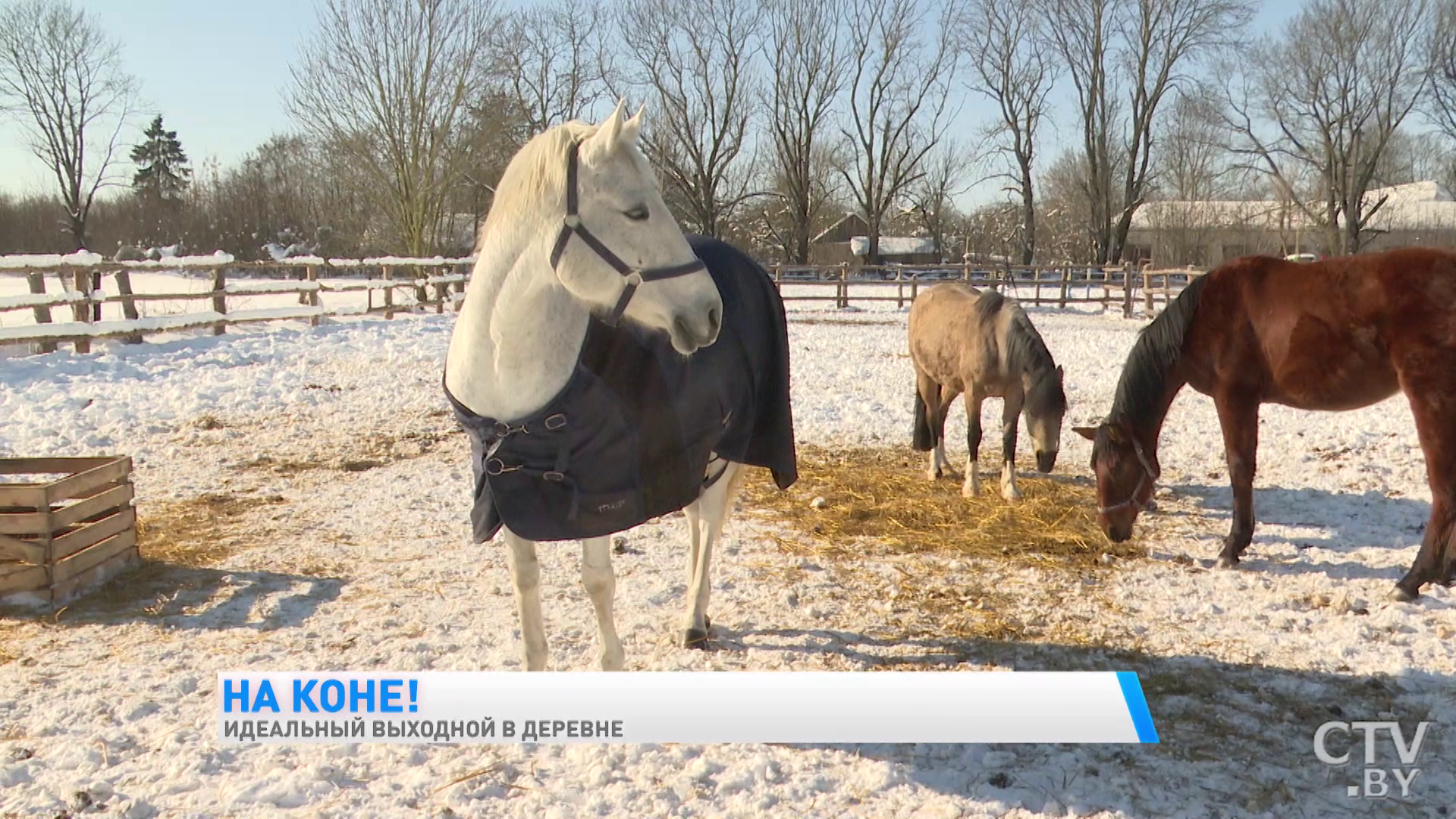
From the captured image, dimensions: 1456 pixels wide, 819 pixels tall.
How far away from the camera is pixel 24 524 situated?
137 inches

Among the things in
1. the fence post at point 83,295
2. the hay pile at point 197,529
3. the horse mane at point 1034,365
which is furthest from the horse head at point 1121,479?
the fence post at point 83,295

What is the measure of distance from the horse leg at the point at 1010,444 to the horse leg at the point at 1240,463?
52.6 inches

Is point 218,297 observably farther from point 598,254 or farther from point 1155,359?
point 1155,359

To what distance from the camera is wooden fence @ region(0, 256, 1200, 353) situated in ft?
33.5

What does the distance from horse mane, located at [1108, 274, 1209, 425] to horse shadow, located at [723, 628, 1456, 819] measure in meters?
1.60

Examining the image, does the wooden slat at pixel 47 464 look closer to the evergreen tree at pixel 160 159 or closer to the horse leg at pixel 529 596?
the horse leg at pixel 529 596

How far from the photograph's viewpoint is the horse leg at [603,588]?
2668 mm

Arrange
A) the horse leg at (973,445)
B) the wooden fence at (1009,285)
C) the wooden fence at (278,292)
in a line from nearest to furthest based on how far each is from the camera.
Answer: the horse leg at (973,445), the wooden fence at (278,292), the wooden fence at (1009,285)

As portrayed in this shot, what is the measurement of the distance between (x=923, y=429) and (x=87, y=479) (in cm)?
504

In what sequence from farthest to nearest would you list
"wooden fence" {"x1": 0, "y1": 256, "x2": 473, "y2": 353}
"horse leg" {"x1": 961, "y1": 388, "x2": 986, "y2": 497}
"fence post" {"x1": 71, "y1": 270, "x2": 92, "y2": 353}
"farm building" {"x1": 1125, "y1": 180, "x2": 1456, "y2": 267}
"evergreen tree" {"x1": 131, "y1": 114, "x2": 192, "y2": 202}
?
"evergreen tree" {"x1": 131, "y1": 114, "x2": 192, "y2": 202} → "farm building" {"x1": 1125, "y1": 180, "x2": 1456, "y2": 267} → "fence post" {"x1": 71, "y1": 270, "x2": 92, "y2": 353} → "wooden fence" {"x1": 0, "y1": 256, "x2": 473, "y2": 353} → "horse leg" {"x1": 961, "y1": 388, "x2": 986, "y2": 497}

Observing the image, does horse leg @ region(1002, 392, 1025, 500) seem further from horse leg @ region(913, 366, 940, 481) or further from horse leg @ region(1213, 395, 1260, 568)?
horse leg @ region(1213, 395, 1260, 568)

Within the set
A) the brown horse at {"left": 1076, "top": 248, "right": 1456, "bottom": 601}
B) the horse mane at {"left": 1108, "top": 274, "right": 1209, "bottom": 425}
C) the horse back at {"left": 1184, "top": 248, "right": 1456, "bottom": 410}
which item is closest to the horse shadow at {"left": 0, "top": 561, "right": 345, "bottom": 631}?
the brown horse at {"left": 1076, "top": 248, "right": 1456, "bottom": 601}

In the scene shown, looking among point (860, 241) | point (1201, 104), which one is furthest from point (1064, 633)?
point (860, 241)

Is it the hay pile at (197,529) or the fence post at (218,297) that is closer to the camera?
the hay pile at (197,529)
